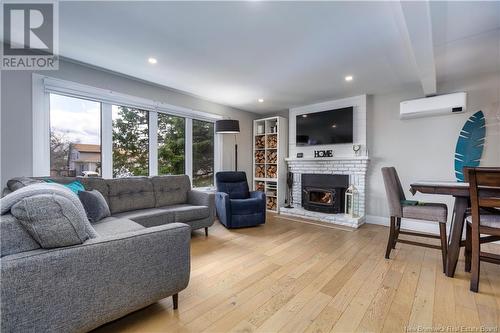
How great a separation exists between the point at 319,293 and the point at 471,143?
3208 millimetres

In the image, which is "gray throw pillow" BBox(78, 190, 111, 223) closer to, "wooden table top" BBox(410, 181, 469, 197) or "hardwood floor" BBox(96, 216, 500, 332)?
"hardwood floor" BBox(96, 216, 500, 332)

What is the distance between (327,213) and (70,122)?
4.26 meters

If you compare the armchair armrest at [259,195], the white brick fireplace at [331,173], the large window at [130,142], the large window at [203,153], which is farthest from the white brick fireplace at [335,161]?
the large window at [130,142]

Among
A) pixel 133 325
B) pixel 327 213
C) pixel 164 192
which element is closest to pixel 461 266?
pixel 327 213

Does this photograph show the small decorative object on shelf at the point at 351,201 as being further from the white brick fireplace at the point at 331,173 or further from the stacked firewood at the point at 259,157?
the stacked firewood at the point at 259,157

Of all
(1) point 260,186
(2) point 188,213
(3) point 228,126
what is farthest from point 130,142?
(1) point 260,186

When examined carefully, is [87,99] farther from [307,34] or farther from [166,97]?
[307,34]

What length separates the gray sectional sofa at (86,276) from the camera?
98cm

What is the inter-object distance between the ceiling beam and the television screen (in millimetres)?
1495

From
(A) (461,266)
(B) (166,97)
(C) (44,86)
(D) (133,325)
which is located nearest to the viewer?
(D) (133,325)

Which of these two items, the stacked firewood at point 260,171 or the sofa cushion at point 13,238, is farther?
the stacked firewood at point 260,171

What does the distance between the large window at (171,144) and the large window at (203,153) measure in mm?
260

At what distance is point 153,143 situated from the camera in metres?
3.64

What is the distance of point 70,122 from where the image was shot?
290 centimetres
